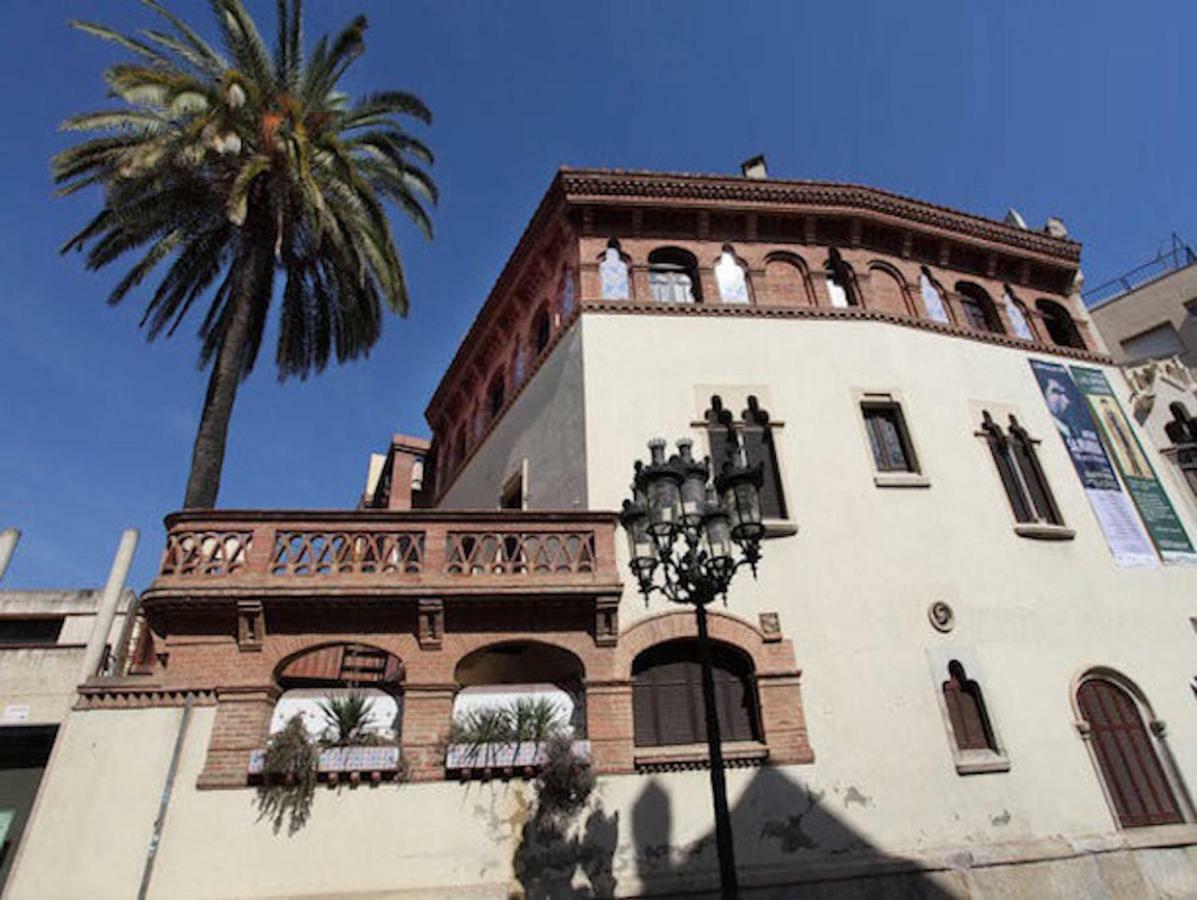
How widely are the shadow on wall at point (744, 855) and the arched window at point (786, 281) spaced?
Answer: 28.3 ft

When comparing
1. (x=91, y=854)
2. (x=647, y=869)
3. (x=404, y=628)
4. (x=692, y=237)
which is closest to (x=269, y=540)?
(x=404, y=628)

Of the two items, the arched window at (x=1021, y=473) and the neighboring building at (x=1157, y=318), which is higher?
the neighboring building at (x=1157, y=318)

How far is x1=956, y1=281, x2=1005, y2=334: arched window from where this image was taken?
1534cm

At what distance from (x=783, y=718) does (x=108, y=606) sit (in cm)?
1692

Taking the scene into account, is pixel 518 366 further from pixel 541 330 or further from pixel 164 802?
pixel 164 802

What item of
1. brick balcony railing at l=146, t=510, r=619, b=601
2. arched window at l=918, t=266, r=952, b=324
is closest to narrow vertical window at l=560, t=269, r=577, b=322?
brick balcony railing at l=146, t=510, r=619, b=601

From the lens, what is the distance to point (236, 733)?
864 cm

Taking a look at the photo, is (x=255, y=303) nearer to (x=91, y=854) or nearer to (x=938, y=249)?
(x=91, y=854)

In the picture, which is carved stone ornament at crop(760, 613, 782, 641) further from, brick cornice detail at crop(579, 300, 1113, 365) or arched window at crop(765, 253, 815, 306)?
arched window at crop(765, 253, 815, 306)

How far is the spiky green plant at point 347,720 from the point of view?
8684 mm

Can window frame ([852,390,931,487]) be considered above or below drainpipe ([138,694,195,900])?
above

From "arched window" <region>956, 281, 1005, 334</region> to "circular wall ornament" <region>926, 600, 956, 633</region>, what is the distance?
281 inches

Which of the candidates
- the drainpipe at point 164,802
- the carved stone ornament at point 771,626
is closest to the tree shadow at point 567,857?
the carved stone ornament at point 771,626

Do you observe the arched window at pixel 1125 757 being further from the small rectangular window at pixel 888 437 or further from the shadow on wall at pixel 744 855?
the small rectangular window at pixel 888 437
